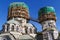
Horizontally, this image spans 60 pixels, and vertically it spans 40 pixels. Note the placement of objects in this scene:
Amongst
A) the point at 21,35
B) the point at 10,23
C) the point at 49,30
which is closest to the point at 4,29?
the point at 10,23

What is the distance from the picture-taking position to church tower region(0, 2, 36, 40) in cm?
3464

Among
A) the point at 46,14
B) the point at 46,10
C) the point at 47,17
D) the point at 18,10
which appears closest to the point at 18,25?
the point at 18,10

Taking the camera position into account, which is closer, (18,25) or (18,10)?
(18,25)

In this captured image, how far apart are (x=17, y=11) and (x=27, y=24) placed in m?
3.99

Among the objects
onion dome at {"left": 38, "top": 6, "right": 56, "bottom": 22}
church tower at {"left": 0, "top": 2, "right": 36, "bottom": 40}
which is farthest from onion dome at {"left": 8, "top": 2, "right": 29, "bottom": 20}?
onion dome at {"left": 38, "top": 6, "right": 56, "bottom": 22}

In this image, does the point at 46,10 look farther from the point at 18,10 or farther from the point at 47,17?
the point at 18,10

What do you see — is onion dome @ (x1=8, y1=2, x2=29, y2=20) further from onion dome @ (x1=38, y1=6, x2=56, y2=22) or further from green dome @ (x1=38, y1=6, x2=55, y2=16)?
green dome @ (x1=38, y1=6, x2=55, y2=16)

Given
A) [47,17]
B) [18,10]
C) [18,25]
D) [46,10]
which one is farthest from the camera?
[46,10]

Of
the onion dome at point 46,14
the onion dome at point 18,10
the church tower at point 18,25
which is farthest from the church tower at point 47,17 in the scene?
the onion dome at point 18,10

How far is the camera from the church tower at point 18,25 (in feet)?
114

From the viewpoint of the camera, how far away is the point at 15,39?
3369cm

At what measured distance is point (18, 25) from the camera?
38.3 metres

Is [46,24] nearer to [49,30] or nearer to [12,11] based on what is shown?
[49,30]

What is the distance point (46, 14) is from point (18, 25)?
7.94m
